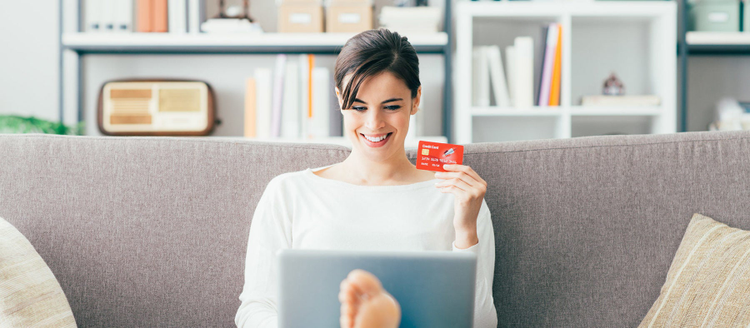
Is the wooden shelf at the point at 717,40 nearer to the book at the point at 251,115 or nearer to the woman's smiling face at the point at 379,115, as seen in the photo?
the woman's smiling face at the point at 379,115

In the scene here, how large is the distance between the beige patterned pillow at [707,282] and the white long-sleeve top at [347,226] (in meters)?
0.35

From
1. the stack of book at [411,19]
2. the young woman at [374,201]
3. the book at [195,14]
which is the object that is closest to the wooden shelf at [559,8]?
the stack of book at [411,19]

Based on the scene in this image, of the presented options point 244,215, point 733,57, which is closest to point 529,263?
point 244,215

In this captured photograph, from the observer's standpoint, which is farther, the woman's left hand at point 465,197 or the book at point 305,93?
the book at point 305,93

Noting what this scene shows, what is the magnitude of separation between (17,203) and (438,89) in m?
1.74

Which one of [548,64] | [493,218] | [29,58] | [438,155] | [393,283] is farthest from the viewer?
[29,58]

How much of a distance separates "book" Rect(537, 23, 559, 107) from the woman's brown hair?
1.23 m

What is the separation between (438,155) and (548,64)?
51.6 inches

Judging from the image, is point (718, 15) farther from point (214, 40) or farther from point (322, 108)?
point (214, 40)

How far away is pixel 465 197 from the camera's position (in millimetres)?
932

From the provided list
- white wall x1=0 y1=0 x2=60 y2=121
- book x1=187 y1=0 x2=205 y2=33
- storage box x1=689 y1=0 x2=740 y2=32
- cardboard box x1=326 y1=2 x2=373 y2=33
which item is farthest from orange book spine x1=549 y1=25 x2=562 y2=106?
white wall x1=0 y1=0 x2=60 y2=121

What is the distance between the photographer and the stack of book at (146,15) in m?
2.10

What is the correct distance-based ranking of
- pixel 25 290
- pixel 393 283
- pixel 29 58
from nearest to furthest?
pixel 393 283 < pixel 25 290 < pixel 29 58

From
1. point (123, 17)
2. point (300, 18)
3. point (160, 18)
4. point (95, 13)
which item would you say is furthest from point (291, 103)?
point (95, 13)
